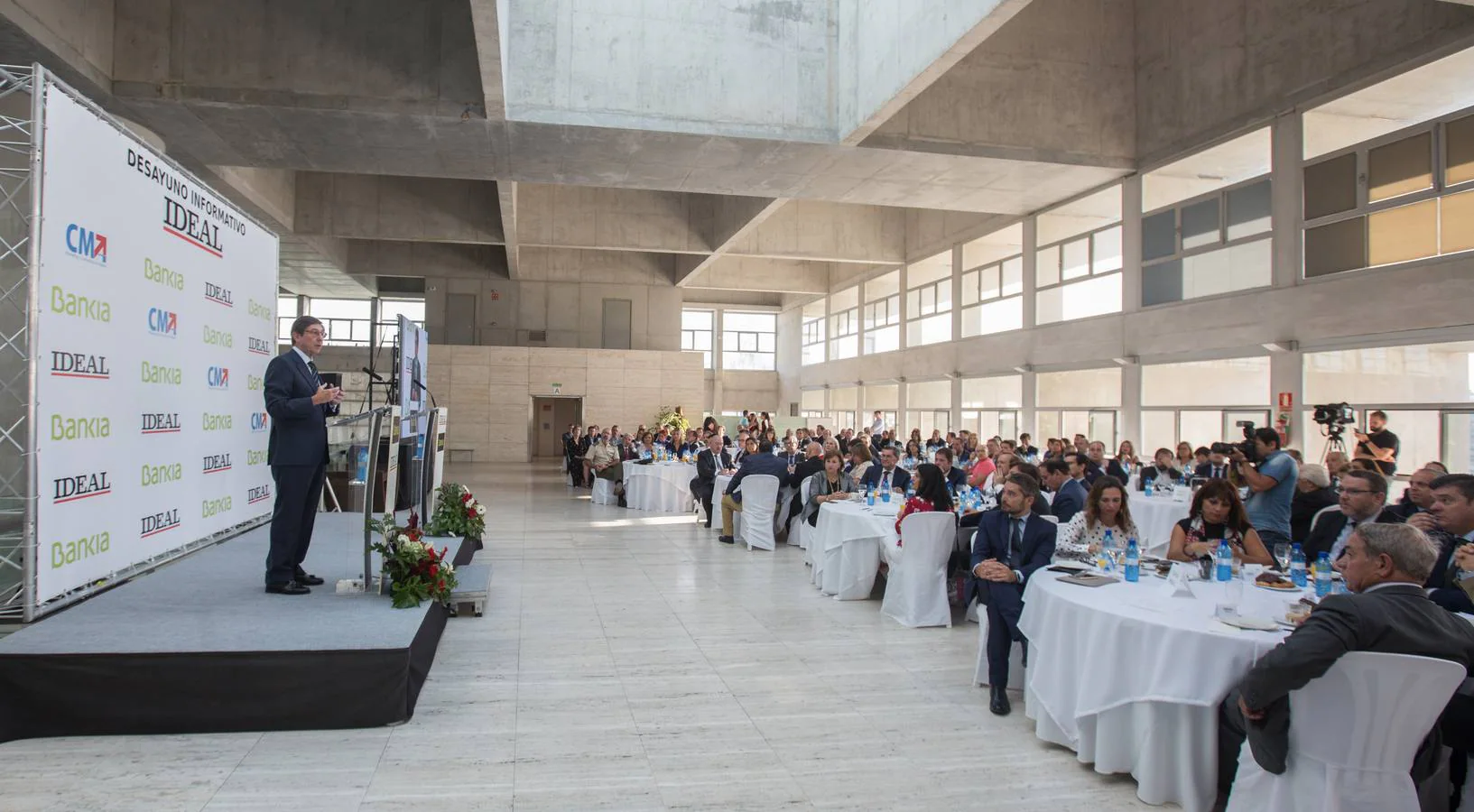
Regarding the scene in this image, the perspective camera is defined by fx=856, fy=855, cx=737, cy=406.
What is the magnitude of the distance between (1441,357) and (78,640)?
12.5 metres

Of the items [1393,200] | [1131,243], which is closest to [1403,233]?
[1393,200]

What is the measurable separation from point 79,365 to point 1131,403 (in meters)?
14.1

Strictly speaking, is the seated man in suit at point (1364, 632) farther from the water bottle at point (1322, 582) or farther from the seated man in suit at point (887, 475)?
the seated man in suit at point (887, 475)

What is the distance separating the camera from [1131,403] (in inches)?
568

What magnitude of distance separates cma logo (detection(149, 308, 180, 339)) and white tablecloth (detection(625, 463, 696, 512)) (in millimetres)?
8207

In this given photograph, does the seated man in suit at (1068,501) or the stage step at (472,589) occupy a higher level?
the seated man in suit at (1068,501)

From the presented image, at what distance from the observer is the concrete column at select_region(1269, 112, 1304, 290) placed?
11.2 metres

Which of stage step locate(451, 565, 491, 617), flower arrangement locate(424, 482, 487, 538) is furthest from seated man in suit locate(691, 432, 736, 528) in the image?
stage step locate(451, 565, 491, 617)

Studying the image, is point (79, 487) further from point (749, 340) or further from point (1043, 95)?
point (749, 340)

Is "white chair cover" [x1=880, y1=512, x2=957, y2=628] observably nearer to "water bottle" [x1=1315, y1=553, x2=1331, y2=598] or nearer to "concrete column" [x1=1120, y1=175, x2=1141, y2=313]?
"water bottle" [x1=1315, y1=553, x2=1331, y2=598]

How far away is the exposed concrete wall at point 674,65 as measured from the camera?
11.1 meters

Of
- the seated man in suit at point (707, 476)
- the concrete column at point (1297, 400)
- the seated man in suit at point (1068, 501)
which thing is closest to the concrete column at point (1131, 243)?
the concrete column at point (1297, 400)

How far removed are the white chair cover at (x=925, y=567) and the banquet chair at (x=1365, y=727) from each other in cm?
345

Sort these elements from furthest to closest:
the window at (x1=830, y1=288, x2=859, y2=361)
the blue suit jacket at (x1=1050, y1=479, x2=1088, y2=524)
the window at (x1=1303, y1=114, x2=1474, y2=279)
Answer: the window at (x1=830, y1=288, x2=859, y2=361) → the window at (x1=1303, y1=114, x2=1474, y2=279) → the blue suit jacket at (x1=1050, y1=479, x2=1088, y2=524)
